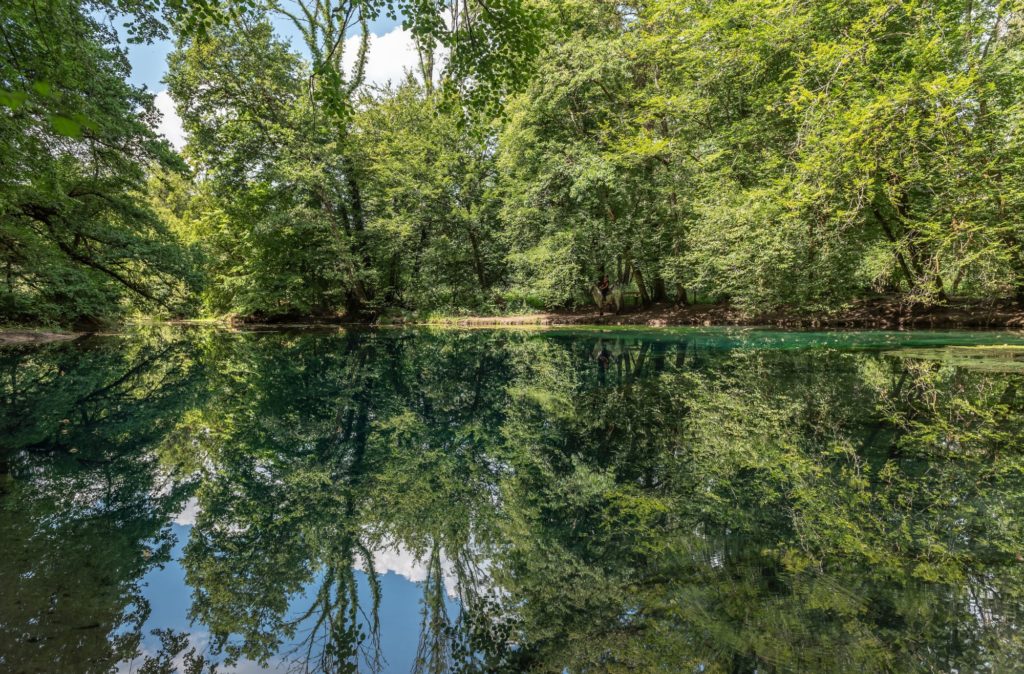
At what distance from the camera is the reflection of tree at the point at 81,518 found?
1.76m

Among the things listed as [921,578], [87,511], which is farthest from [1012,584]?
[87,511]

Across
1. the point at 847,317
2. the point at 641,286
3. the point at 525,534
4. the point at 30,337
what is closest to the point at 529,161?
the point at 641,286

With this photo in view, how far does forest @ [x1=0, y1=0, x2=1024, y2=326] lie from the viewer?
8227 mm

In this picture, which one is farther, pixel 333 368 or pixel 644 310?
pixel 644 310

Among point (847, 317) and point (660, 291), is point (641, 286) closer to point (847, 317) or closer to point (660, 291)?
point (660, 291)

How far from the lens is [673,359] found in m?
9.00

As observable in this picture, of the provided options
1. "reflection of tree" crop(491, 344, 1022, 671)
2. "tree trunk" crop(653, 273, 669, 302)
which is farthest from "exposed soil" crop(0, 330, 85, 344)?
"tree trunk" crop(653, 273, 669, 302)

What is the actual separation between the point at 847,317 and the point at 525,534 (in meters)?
16.1

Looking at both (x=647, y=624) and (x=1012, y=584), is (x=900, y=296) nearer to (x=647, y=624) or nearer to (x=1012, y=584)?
(x=1012, y=584)

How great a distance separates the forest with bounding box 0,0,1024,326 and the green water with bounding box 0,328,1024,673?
188 centimetres

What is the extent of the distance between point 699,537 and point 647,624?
2.60ft

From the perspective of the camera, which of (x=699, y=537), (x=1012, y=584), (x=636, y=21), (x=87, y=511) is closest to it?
(x=1012, y=584)

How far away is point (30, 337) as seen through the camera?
1614 cm

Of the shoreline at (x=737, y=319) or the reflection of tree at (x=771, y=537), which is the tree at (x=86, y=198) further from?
the reflection of tree at (x=771, y=537)
